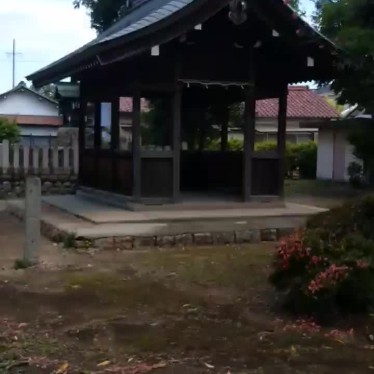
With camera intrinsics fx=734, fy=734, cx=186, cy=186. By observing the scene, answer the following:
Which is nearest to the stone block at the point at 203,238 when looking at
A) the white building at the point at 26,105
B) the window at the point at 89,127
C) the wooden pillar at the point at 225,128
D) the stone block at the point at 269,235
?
the stone block at the point at 269,235

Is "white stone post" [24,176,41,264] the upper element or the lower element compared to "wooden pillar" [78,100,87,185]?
lower

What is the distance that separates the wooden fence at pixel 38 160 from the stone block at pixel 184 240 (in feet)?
26.5

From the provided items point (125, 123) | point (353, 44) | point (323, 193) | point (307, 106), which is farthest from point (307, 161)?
point (353, 44)

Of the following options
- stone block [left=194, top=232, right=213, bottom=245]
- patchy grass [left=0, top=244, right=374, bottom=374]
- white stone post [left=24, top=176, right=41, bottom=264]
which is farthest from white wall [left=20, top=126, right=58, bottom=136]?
patchy grass [left=0, top=244, right=374, bottom=374]

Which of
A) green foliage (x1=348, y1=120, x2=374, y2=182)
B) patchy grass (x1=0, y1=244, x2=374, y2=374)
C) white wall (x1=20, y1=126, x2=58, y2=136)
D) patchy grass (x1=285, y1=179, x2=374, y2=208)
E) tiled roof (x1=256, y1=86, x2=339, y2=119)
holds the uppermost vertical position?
tiled roof (x1=256, y1=86, x2=339, y2=119)

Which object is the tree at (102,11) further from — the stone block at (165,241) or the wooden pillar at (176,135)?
the stone block at (165,241)

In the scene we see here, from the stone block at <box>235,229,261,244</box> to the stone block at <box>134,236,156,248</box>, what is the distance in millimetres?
1317

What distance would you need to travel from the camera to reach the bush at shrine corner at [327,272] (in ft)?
20.1

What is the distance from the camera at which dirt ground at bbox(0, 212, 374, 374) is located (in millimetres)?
5258

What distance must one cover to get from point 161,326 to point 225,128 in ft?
33.3

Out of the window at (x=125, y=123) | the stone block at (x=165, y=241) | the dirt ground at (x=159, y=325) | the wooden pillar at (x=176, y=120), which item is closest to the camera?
the dirt ground at (x=159, y=325)

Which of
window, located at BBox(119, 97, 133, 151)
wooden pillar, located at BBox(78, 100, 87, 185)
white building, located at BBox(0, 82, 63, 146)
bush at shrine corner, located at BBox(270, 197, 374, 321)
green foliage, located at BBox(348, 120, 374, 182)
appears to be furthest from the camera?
white building, located at BBox(0, 82, 63, 146)

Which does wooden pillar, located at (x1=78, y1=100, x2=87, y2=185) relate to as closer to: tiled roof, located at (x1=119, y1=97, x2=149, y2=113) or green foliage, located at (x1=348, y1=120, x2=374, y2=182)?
tiled roof, located at (x1=119, y1=97, x2=149, y2=113)

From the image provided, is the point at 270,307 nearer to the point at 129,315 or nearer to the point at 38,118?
the point at 129,315
